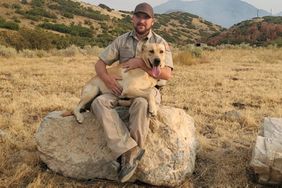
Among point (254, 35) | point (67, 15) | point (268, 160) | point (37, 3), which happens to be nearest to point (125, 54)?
point (268, 160)

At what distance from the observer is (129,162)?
487 cm

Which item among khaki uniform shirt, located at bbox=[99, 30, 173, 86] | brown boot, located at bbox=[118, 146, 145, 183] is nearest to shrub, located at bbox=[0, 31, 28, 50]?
khaki uniform shirt, located at bbox=[99, 30, 173, 86]

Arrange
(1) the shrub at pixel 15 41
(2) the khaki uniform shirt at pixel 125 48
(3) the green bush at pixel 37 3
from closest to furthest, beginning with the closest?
(2) the khaki uniform shirt at pixel 125 48
(1) the shrub at pixel 15 41
(3) the green bush at pixel 37 3

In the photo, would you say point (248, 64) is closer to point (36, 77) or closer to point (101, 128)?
point (36, 77)

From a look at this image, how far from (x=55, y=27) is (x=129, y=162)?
30456 millimetres

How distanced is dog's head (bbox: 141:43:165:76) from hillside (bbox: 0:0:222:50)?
18.0 metres

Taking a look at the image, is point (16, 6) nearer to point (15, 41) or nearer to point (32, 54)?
point (15, 41)

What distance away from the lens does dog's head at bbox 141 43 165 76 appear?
510cm

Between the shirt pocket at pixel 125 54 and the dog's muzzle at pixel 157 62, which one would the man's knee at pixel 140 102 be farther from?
the shirt pocket at pixel 125 54

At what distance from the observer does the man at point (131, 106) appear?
4895mm

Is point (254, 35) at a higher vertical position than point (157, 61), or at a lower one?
lower

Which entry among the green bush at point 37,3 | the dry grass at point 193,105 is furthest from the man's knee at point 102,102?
the green bush at point 37,3

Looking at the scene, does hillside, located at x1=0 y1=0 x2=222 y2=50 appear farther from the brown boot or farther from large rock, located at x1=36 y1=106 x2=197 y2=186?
the brown boot

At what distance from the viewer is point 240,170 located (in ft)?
18.7
